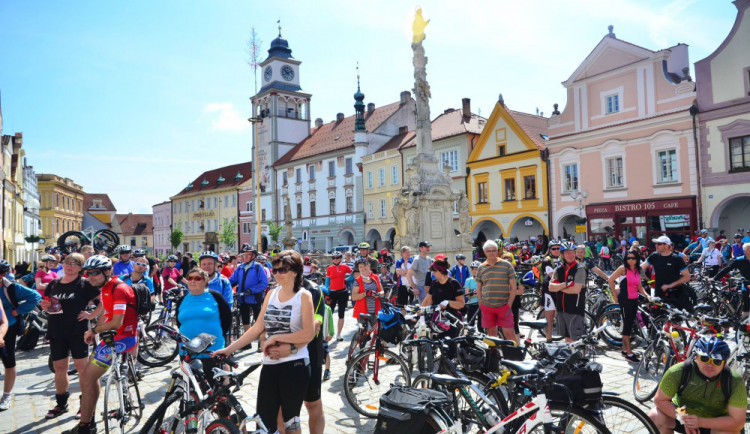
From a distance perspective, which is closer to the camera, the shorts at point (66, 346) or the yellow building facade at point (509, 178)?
the shorts at point (66, 346)

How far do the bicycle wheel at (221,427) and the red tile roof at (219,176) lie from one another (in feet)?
213

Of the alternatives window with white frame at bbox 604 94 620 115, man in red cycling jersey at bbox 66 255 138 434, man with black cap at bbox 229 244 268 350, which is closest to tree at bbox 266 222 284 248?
window with white frame at bbox 604 94 620 115

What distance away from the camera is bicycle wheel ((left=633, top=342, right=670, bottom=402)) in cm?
595

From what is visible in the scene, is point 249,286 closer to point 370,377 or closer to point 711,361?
point 370,377

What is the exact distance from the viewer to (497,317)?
7273mm

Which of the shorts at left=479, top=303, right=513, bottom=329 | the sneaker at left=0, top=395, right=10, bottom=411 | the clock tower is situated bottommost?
the sneaker at left=0, top=395, right=10, bottom=411

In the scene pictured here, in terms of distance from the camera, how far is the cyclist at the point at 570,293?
733 centimetres

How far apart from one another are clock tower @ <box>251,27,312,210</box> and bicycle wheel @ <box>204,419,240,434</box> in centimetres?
5591

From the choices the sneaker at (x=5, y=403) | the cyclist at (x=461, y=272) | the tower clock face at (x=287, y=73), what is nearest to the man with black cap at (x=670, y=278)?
the cyclist at (x=461, y=272)

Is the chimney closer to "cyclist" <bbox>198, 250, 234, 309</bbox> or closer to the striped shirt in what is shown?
the striped shirt

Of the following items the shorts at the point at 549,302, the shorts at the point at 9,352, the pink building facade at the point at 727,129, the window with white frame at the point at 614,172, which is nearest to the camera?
the shorts at the point at 9,352

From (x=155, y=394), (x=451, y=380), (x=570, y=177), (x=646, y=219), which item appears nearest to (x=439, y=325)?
(x=451, y=380)

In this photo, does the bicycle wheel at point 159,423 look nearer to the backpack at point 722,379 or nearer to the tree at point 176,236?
the backpack at point 722,379

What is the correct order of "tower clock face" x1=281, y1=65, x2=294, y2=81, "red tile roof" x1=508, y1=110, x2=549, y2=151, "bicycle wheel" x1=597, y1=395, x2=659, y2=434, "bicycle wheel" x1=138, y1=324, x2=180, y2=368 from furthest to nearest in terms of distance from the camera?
"tower clock face" x1=281, y1=65, x2=294, y2=81, "red tile roof" x1=508, y1=110, x2=549, y2=151, "bicycle wheel" x1=138, y1=324, x2=180, y2=368, "bicycle wheel" x1=597, y1=395, x2=659, y2=434
